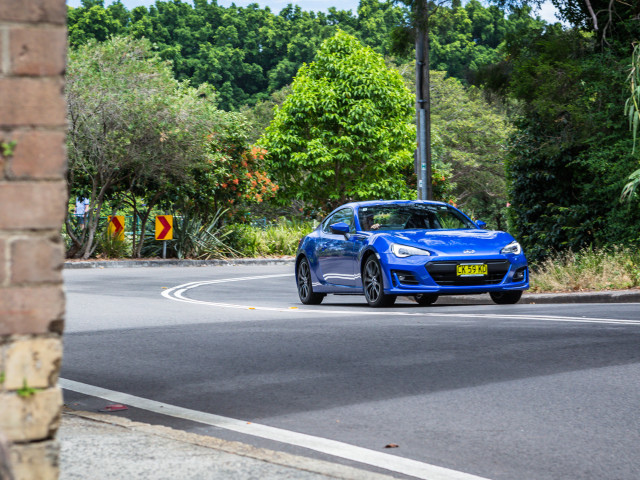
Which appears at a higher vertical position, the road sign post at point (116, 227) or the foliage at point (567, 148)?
the foliage at point (567, 148)

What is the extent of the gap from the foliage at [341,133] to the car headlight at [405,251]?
27.9 meters

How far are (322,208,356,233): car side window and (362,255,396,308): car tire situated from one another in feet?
3.11

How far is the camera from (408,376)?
27.1 ft

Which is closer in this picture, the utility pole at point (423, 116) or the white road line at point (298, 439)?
the white road line at point (298, 439)

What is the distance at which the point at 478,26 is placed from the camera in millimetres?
83188

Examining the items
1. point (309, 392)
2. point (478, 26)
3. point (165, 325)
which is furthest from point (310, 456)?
point (478, 26)

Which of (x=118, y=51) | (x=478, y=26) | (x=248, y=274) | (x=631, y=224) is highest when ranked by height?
(x=478, y=26)

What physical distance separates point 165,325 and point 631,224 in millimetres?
9586

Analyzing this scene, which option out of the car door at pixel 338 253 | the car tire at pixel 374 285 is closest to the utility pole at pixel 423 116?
the car door at pixel 338 253

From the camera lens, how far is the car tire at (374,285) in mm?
14750

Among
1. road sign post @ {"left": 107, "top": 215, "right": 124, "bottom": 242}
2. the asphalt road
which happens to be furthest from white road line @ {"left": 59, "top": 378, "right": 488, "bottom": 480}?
road sign post @ {"left": 107, "top": 215, "right": 124, "bottom": 242}

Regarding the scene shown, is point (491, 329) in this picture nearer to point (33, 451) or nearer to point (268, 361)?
point (268, 361)

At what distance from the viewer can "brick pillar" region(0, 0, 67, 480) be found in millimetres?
3326

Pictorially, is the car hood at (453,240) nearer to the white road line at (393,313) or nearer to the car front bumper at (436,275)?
the car front bumper at (436,275)
